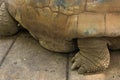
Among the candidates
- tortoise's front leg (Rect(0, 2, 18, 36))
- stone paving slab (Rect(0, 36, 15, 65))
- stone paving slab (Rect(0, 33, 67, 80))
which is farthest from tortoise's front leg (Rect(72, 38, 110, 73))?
tortoise's front leg (Rect(0, 2, 18, 36))

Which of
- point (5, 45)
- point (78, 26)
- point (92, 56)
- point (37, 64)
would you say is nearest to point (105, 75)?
point (92, 56)

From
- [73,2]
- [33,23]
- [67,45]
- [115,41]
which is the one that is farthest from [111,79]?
[33,23]

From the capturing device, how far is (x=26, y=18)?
1.83 meters

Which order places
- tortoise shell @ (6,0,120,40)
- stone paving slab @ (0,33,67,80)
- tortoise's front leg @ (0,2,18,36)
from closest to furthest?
tortoise shell @ (6,0,120,40) < stone paving slab @ (0,33,67,80) < tortoise's front leg @ (0,2,18,36)

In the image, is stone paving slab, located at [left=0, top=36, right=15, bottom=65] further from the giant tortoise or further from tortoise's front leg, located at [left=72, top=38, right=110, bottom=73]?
tortoise's front leg, located at [left=72, top=38, right=110, bottom=73]

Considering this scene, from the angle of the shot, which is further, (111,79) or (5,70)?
(5,70)

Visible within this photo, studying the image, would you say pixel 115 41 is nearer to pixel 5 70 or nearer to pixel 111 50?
pixel 111 50

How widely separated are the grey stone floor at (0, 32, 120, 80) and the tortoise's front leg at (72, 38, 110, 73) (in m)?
0.04

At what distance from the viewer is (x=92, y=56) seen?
1.69m

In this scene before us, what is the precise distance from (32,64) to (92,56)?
0.43m

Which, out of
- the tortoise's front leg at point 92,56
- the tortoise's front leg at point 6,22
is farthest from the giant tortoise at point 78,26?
the tortoise's front leg at point 6,22

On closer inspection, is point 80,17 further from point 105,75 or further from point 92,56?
point 105,75

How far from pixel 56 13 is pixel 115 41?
0.44 meters

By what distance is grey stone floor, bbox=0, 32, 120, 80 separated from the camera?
1.67 meters
